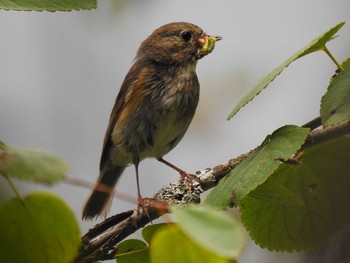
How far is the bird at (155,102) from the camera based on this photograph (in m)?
4.12

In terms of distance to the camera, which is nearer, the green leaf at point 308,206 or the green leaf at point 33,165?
the green leaf at point 33,165

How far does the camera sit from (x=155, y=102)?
13.6 ft

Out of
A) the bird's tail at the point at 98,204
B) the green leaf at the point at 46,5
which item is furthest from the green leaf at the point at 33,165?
the bird's tail at the point at 98,204

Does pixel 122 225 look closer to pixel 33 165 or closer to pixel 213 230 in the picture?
pixel 33 165

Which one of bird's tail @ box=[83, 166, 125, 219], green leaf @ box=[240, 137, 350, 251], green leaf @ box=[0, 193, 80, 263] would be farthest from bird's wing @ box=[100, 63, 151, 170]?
green leaf @ box=[0, 193, 80, 263]

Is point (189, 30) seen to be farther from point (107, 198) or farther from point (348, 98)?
point (348, 98)

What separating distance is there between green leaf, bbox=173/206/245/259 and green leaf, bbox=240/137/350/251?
39.5 inches

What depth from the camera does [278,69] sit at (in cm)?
204

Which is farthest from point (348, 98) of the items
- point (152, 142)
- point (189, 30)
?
point (189, 30)

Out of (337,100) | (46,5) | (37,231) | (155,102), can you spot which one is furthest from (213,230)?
(155,102)

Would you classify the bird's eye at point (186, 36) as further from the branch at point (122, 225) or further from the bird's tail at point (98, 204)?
the branch at point (122, 225)

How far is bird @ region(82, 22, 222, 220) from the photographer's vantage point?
412cm

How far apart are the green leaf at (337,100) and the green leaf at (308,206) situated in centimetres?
13

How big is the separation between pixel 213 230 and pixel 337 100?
1.10 metres
